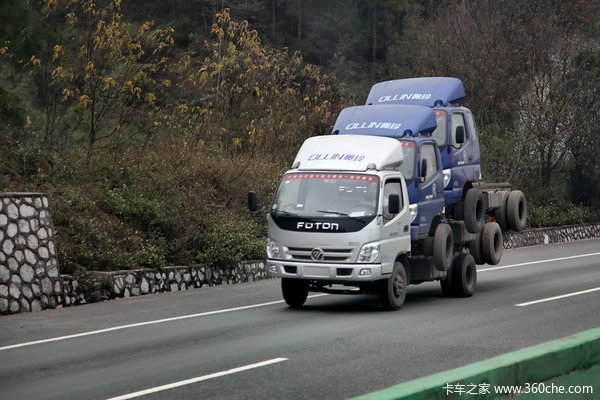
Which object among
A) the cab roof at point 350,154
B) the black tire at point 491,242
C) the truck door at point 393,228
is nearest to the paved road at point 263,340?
the black tire at point 491,242

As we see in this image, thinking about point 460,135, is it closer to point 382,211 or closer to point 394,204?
point 394,204

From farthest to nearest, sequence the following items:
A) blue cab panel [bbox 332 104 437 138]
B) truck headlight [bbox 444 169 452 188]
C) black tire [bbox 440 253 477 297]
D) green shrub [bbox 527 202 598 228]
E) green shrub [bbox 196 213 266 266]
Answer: green shrub [bbox 527 202 598 228], green shrub [bbox 196 213 266 266], truck headlight [bbox 444 169 452 188], black tire [bbox 440 253 477 297], blue cab panel [bbox 332 104 437 138]

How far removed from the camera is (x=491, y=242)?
19.5 m

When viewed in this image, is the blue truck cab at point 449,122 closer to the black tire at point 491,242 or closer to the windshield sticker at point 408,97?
the windshield sticker at point 408,97

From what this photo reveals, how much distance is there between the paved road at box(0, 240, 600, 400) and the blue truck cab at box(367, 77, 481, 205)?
207 cm

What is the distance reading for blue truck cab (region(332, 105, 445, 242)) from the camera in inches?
691

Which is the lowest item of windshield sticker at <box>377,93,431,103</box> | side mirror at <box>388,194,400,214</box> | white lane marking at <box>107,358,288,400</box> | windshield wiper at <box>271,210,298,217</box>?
white lane marking at <box>107,358,288,400</box>

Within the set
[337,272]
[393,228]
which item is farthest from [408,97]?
[337,272]

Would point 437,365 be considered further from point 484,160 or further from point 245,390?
point 484,160

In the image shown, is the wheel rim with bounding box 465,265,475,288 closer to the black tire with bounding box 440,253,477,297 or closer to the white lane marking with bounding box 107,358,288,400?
the black tire with bounding box 440,253,477,297

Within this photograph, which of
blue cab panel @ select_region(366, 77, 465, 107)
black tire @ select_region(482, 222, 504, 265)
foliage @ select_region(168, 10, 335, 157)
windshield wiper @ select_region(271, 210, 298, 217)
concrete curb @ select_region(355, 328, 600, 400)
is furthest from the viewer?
foliage @ select_region(168, 10, 335, 157)

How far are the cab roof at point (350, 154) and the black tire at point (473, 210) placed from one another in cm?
225

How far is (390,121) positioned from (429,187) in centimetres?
132

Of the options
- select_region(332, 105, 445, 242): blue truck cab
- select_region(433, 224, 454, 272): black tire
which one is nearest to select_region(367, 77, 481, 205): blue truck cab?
select_region(332, 105, 445, 242): blue truck cab
